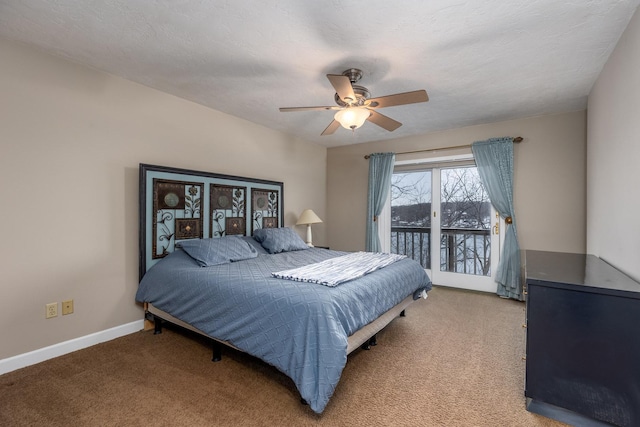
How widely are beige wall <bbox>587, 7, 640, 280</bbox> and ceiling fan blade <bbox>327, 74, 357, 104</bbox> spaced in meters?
1.77

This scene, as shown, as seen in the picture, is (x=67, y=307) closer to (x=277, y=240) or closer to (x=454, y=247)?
(x=277, y=240)

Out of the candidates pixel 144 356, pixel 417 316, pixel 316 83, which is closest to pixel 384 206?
pixel 417 316

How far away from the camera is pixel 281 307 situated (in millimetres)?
1834

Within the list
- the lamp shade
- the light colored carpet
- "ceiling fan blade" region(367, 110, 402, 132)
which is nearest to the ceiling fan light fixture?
"ceiling fan blade" region(367, 110, 402, 132)

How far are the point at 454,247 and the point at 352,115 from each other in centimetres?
303

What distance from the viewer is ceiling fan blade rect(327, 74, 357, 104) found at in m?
2.02

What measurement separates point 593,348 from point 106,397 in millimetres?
2866

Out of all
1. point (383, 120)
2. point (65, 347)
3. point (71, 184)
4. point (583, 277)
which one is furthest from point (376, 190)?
point (65, 347)

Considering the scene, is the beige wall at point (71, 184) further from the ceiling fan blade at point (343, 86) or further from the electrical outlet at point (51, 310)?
the ceiling fan blade at point (343, 86)

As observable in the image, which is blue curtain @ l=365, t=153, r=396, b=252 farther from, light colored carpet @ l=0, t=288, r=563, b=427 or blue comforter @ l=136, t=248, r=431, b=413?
light colored carpet @ l=0, t=288, r=563, b=427

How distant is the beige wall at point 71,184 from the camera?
2156mm

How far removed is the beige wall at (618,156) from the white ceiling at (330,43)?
18cm

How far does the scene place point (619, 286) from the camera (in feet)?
5.06

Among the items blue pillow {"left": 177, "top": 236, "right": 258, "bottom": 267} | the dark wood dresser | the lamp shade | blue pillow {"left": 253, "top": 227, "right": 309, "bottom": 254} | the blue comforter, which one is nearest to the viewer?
the dark wood dresser
